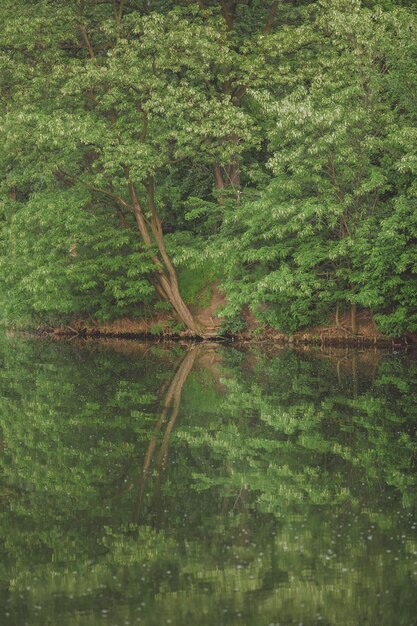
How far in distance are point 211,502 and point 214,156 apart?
25264 mm

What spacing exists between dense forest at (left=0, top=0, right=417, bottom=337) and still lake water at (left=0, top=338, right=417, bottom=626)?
8072 millimetres

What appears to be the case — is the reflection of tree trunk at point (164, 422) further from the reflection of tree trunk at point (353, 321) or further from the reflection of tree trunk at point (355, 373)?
the reflection of tree trunk at point (353, 321)

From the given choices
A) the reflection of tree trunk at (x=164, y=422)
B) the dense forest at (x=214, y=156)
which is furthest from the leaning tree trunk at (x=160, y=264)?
the reflection of tree trunk at (x=164, y=422)

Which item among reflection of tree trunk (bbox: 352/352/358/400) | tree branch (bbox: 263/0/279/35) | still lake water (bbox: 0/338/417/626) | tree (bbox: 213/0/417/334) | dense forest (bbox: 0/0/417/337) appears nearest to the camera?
still lake water (bbox: 0/338/417/626)

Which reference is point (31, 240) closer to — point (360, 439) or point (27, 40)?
point (27, 40)

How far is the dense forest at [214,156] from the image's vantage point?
31812 mm

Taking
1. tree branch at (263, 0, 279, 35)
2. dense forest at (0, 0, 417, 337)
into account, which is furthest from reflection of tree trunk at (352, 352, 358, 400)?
tree branch at (263, 0, 279, 35)

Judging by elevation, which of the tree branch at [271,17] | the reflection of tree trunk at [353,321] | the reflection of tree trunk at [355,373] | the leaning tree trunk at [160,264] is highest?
the tree branch at [271,17]

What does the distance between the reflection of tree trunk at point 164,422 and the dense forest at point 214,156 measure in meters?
5.47

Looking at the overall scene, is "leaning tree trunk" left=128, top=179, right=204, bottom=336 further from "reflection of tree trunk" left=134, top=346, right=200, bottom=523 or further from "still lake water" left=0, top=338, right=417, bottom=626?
"still lake water" left=0, top=338, right=417, bottom=626

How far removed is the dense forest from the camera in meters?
31.8

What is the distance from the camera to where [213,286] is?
3903 centimetres

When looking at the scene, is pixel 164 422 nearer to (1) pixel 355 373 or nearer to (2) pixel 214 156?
(1) pixel 355 373

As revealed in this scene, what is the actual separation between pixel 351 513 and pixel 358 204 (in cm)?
2124
